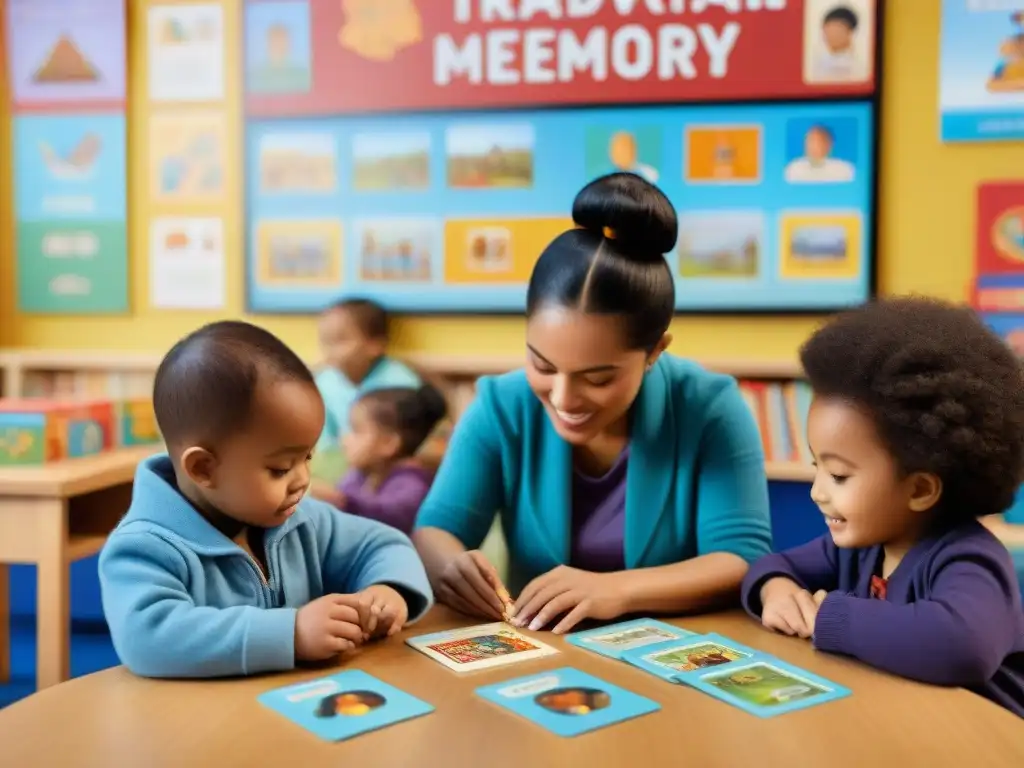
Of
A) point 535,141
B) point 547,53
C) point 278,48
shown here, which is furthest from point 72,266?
point 547,53

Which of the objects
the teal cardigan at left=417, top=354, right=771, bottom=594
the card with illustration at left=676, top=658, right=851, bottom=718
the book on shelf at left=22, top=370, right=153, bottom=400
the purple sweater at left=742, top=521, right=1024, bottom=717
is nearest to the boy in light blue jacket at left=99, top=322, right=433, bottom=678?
the teal cardigan at left=417, top=354, right=771, bottom=594

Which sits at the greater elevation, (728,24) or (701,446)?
(728,24)

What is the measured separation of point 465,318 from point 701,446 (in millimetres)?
2042

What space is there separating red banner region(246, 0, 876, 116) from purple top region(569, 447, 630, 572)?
209cm

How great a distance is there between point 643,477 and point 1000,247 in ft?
7.40

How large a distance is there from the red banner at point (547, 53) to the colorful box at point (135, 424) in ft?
4.09

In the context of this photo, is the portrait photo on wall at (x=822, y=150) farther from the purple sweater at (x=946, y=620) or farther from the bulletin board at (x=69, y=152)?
the bulletin board at (x=69, y=152)

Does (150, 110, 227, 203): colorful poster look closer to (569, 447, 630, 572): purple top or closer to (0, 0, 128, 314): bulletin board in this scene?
(0, 0, 128, 314): bulletin board

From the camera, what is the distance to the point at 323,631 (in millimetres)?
1021

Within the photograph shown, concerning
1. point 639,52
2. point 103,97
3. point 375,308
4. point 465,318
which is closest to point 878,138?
point 639,52

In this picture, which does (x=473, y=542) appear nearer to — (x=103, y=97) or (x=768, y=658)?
(x=768, y=658)

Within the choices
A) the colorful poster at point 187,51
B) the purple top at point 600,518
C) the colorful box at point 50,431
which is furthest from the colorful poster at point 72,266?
the purple top at point 600,518

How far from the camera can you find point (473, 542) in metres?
1.50

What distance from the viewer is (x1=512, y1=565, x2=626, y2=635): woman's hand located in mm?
1189
